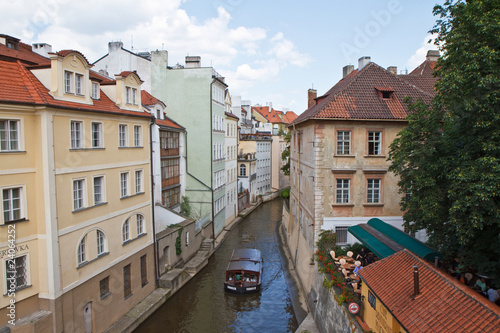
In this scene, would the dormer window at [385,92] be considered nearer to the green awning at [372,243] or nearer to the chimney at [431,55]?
the green awning at [372,243]

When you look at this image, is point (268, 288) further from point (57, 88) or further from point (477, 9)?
point (477, 9)

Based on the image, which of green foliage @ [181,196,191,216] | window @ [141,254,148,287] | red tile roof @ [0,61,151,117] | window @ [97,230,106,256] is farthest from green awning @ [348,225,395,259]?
green foliage @ [181,196,191,216]

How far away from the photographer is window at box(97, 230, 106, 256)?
16.5 meters

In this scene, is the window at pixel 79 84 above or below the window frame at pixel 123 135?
above

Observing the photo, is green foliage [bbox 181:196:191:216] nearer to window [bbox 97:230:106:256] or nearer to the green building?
the green building

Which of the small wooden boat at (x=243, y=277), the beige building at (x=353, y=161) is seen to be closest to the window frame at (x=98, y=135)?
the beige building at (x=353, y=161)

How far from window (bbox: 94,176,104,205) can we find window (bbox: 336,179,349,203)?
1237cm

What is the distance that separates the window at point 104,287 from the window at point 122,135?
6368mm

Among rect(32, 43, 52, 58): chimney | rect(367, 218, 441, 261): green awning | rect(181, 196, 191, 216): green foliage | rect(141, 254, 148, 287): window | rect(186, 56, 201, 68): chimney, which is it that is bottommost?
rect(141, 254, 148, 287): window

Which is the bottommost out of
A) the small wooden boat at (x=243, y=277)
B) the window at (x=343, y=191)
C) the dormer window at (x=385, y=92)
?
the small wooden boat at (x=243, y=277)

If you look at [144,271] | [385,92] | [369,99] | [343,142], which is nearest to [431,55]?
[385,92]

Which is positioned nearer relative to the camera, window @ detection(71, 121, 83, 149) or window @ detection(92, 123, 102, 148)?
window @ detection(71, 121, 83, 149)

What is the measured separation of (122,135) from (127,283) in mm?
7511

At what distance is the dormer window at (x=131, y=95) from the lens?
63.1ft
